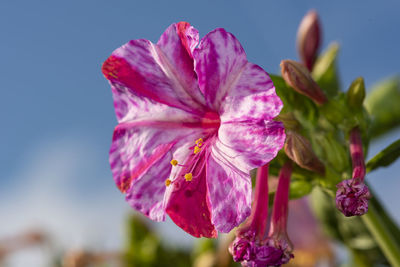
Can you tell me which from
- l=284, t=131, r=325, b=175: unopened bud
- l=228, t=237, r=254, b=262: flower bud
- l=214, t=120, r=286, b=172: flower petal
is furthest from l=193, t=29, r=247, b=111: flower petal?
l=228, t=237, r=254, b=262: flower bud

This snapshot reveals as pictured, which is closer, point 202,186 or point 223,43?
point 223,43

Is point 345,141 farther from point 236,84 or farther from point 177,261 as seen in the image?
point 177,261

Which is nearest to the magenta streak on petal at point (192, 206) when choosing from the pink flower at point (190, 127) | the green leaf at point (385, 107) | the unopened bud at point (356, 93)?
the pink flower at point (190, 127)

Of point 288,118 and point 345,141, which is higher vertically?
point 288,118

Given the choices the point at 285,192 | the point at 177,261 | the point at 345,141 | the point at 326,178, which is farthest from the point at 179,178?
the point at 177,261

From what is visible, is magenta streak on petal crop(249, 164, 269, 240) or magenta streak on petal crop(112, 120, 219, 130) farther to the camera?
magenta streak on petal crop(112, 120, 219, 130)

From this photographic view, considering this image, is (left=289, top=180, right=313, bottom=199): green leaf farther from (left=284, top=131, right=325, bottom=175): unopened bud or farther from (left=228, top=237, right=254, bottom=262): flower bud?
(left=228, top=237, right=254, bottom=262): flower bud

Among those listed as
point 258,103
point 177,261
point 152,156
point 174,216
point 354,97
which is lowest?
point 177,261
